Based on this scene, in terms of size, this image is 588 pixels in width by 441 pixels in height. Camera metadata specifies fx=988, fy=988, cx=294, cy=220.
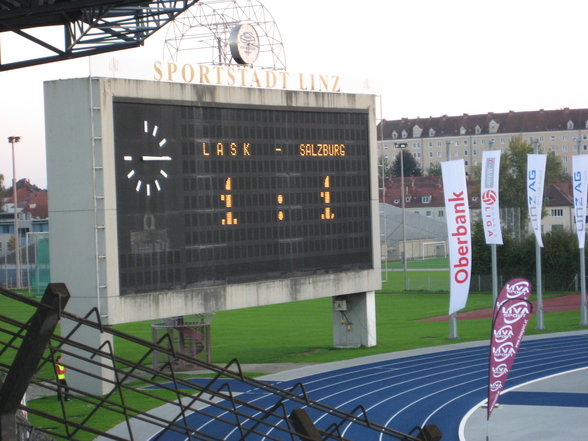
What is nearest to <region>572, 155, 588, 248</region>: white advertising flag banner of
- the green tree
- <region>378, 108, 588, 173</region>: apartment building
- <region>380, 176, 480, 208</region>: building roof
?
<region>380, 176, 480, 208</region>: building roof

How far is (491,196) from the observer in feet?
130

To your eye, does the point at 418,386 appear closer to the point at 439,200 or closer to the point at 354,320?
the point at 354,320

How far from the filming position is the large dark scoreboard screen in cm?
2856

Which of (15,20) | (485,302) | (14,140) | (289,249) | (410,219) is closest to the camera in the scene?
(15,20)

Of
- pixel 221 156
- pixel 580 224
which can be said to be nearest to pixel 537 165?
pixel 580 224

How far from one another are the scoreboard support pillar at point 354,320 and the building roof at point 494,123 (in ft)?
377

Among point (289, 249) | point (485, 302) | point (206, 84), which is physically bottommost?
point (485, 302)

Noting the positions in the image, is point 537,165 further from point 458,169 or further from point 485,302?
point 485,302

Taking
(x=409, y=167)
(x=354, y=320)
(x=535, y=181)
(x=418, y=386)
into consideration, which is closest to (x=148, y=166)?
(x=418, y=386)

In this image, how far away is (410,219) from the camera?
109188 mm

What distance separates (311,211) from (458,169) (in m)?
7.01

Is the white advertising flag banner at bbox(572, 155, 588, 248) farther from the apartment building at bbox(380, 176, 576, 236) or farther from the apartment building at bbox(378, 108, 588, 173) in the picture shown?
the apartment building at bbox(378, 108, 588, 173)

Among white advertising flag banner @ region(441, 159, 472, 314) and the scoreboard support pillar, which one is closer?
white advertising flag banner @ region(441, 159, 472, 314)

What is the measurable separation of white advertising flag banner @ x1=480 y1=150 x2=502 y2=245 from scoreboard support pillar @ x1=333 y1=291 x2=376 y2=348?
5.44m
